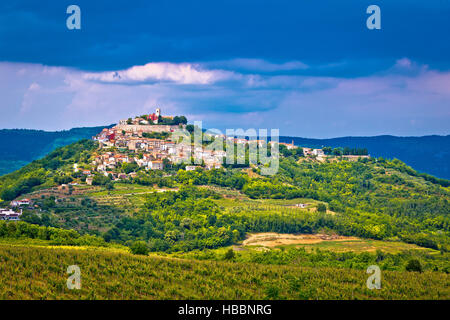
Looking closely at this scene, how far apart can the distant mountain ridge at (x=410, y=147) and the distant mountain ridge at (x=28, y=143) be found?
5329 centimetres

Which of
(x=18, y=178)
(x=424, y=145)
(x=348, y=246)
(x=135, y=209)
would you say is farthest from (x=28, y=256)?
(x=424, y=145)

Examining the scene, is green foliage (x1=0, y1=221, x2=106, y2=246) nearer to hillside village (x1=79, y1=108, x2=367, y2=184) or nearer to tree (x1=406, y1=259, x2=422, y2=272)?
hillside village (x1=79, y1=108, x2=367, y2=184)

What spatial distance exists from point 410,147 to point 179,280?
12920 centimetres

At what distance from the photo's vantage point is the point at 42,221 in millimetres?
45094

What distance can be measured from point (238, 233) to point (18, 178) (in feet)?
108

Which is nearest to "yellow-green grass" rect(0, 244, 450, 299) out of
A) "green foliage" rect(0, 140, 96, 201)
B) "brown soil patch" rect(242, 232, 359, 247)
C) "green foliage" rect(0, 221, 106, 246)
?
"green foliage" rect(0, 221, 106, 246)

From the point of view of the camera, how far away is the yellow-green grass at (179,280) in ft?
74.6

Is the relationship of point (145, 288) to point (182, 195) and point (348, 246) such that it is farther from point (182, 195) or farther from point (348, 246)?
point (182, 195)

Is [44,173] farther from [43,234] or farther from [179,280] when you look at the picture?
[179,280]

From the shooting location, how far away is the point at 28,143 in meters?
110

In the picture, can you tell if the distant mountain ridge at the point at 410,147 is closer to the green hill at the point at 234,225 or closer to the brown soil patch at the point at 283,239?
the green hill at the point at 234,225

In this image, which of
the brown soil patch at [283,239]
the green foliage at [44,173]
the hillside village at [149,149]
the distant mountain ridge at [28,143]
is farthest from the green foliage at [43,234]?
the distant mountain ridge at [28,143]

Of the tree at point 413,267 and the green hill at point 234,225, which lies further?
the tree at point 413,267

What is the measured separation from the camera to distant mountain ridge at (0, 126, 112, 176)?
100688 millimetres
